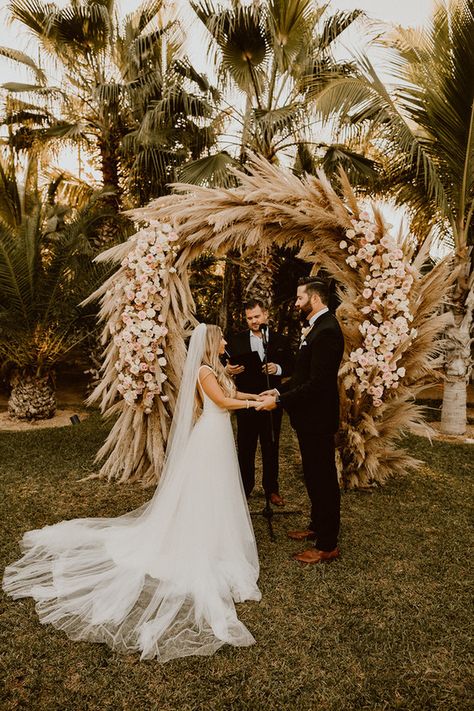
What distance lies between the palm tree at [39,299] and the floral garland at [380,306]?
4388 millimetres

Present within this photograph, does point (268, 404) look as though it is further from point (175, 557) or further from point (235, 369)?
point (175, 557)

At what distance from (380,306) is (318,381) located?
191cm

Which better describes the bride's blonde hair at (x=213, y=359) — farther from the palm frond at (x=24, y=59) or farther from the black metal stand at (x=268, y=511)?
the palm frond at (x=24, y=59)

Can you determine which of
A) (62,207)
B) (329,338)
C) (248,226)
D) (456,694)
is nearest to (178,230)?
(248,226)

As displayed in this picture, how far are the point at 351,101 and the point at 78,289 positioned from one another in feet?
16.0

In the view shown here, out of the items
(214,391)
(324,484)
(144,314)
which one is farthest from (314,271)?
(324,484)

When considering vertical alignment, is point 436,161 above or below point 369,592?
above

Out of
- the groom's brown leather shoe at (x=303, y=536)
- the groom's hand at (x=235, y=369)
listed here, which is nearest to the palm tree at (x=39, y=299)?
the groom's hand at (x=235, y=369)

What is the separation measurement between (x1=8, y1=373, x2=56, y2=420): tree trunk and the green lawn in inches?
145

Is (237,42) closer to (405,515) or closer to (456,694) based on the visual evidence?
(405,515)

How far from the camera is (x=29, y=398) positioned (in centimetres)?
888

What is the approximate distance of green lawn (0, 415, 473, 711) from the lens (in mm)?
2713

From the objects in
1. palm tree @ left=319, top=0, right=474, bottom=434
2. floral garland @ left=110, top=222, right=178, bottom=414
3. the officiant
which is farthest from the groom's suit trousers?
palm tree @ left=319, top=0, right=474, bottom=434

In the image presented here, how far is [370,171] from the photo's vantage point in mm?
9211
